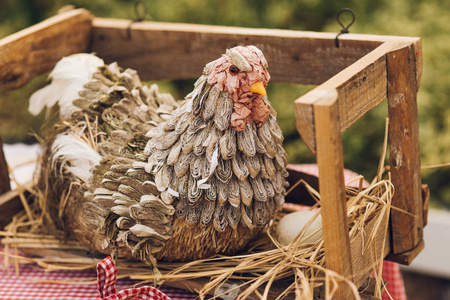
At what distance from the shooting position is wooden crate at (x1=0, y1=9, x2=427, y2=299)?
0.82 metres

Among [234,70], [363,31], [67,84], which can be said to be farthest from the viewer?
[363,31]

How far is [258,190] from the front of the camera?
39.6 inches

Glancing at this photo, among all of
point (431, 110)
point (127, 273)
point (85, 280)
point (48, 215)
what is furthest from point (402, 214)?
point (431, 110)

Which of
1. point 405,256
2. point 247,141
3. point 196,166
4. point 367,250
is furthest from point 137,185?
point 405,256

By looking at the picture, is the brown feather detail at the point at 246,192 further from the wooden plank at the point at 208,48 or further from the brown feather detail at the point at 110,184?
the wooden plank at the point at 208,48

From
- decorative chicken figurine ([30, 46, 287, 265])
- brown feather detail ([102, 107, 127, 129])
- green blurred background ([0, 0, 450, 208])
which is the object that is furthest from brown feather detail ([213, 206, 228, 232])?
green blurred background ([0, 0, 450, 208])

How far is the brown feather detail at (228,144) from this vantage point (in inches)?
37.8

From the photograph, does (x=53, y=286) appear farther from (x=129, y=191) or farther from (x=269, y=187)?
(x=269, y=187)

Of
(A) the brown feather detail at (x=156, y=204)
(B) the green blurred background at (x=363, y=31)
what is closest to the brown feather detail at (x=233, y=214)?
(A) the brown feather detail at (x=156, y=204)

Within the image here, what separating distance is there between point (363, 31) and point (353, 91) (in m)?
1.55

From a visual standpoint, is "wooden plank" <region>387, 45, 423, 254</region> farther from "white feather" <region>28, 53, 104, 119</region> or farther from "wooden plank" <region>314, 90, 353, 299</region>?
"white feather" <region>28, 53, 104, 119</region>

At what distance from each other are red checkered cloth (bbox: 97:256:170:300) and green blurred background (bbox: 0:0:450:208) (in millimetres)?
1228

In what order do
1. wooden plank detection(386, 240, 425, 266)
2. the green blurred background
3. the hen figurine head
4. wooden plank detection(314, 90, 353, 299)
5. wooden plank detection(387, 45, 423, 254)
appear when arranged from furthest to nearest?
the green blurred background
wooden plank detection(386, 240, 425, 266)
wooden plank detection(387, 45, 423, 254)
the hen figurine head
wooden plank detection(314, 90, 353, 299)

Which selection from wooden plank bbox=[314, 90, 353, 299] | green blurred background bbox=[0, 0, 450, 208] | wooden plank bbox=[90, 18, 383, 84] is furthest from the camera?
green blurred background bbox=[0, 0, 450, 208]
